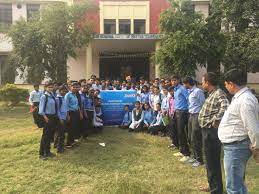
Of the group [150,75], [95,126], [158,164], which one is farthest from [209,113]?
[150,75]

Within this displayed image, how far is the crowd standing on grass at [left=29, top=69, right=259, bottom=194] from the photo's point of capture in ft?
14.7

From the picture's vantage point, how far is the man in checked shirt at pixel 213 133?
19.7 feet

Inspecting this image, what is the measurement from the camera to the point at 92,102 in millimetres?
11805

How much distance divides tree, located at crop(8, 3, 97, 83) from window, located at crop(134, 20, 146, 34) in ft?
30.0

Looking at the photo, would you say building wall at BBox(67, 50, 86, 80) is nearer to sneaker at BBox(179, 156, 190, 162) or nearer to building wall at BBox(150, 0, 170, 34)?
building wall at BBox(150, 0, 170, 34)

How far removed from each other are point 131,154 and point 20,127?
6100 millimetres

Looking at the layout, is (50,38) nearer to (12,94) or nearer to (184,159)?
(12,94)

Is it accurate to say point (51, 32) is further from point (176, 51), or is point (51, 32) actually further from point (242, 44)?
point (242, 44)

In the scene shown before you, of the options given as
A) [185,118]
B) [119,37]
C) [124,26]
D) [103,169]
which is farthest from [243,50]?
[103,169]

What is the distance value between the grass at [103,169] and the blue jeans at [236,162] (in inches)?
91.0

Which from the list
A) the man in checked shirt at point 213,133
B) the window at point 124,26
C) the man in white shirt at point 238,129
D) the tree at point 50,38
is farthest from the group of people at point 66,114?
the window at point 124,26

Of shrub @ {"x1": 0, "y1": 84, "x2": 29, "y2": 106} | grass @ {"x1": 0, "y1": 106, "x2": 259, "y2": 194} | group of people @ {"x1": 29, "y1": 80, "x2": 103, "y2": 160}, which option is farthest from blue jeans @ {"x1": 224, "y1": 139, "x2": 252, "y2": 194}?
shrub @ {"x1": 0, "y1": 84, "x2": 29, "y2": 106}

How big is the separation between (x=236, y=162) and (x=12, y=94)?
17643mm

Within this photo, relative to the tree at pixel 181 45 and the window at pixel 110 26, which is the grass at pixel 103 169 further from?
the window at pixel 110 26
